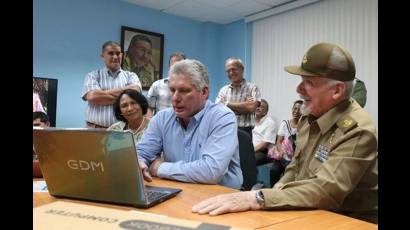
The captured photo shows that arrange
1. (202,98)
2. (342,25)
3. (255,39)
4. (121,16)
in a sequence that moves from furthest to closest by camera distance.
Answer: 1. (255,39)
2. (121,16)
3. (342,25)
4. (202,98)

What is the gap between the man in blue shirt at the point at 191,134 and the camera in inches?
60.2

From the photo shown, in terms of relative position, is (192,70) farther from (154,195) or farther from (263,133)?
(263,133)

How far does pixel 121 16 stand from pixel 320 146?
3963mm

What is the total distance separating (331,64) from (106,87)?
7.57 feet

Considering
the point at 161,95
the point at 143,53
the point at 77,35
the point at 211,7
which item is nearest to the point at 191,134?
the point at 161,95

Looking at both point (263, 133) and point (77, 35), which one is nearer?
point (77, 35)

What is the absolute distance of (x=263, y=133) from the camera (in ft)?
15.3

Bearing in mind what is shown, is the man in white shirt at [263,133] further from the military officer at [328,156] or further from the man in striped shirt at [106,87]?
the military officer at [328,156]

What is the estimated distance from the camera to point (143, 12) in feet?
16.0

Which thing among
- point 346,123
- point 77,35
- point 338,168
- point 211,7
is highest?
point 211,7

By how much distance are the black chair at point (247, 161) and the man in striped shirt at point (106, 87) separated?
1.40 metres
